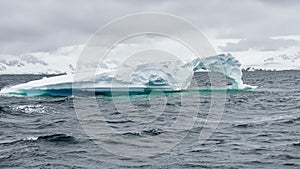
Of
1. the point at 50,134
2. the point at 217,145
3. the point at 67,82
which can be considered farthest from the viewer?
the point at 67,82

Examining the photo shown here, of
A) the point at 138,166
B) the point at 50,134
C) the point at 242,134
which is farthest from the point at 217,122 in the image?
the point at 138,166

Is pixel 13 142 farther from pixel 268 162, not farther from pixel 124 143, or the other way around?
pixel 268 162

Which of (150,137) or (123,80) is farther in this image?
(123,80)

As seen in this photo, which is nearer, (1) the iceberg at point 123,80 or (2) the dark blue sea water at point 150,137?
(2) the dark blue sea water at point 150,137

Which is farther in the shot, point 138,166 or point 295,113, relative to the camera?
point 295,113

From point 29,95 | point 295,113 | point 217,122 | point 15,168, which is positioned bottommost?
point 15,168

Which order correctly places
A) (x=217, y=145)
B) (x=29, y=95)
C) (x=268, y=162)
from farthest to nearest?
(x=29, y=95) → (x=217, y=145) → (x=268, y=162)

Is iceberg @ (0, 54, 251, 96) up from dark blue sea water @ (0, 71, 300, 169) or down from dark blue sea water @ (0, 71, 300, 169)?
up

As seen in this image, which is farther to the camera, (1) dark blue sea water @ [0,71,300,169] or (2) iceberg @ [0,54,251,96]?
(2) iceberg @ [0,54,251,96]

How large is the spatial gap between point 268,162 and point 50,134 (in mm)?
8670

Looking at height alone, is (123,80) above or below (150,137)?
above

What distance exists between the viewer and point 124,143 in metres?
16.3

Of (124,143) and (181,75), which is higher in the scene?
(181,75)

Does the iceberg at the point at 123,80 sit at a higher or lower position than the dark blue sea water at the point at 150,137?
higher
